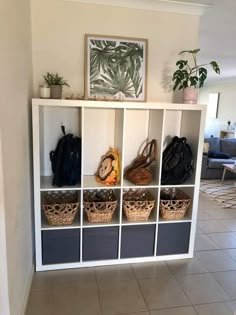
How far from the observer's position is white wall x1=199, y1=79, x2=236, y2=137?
7.69 meters

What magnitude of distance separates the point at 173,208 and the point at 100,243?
72 centimetres

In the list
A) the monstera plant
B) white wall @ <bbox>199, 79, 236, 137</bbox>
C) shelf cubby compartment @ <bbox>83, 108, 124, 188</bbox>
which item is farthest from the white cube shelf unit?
white wall @ <bbox>199, 79, 236, 137</bbox>

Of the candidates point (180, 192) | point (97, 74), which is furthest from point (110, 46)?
point (180, 192)

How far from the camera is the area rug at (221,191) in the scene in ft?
14.0

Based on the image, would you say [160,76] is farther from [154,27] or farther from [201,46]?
[201,46]

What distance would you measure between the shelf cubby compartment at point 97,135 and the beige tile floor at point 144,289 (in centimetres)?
85

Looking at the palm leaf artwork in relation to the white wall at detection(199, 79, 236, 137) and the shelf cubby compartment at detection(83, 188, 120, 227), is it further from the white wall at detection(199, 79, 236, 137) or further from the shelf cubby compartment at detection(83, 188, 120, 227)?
the white wall at detection(199, 79, 236, 137)

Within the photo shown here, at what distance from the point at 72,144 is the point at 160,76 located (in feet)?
3.41

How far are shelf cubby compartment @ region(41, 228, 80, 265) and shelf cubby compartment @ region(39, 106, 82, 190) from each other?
0.46 metres

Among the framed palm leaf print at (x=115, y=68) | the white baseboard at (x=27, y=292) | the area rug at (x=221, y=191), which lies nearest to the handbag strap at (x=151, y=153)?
the framed palm leaf print at (x=115, y=68)

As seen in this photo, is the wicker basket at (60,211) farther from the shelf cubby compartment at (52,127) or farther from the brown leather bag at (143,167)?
the brown leather bag at (143,167)

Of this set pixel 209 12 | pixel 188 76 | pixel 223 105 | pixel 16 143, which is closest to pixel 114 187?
pixel 16 143

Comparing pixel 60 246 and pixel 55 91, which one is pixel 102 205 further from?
pixel 55 91

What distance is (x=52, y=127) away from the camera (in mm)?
2432
